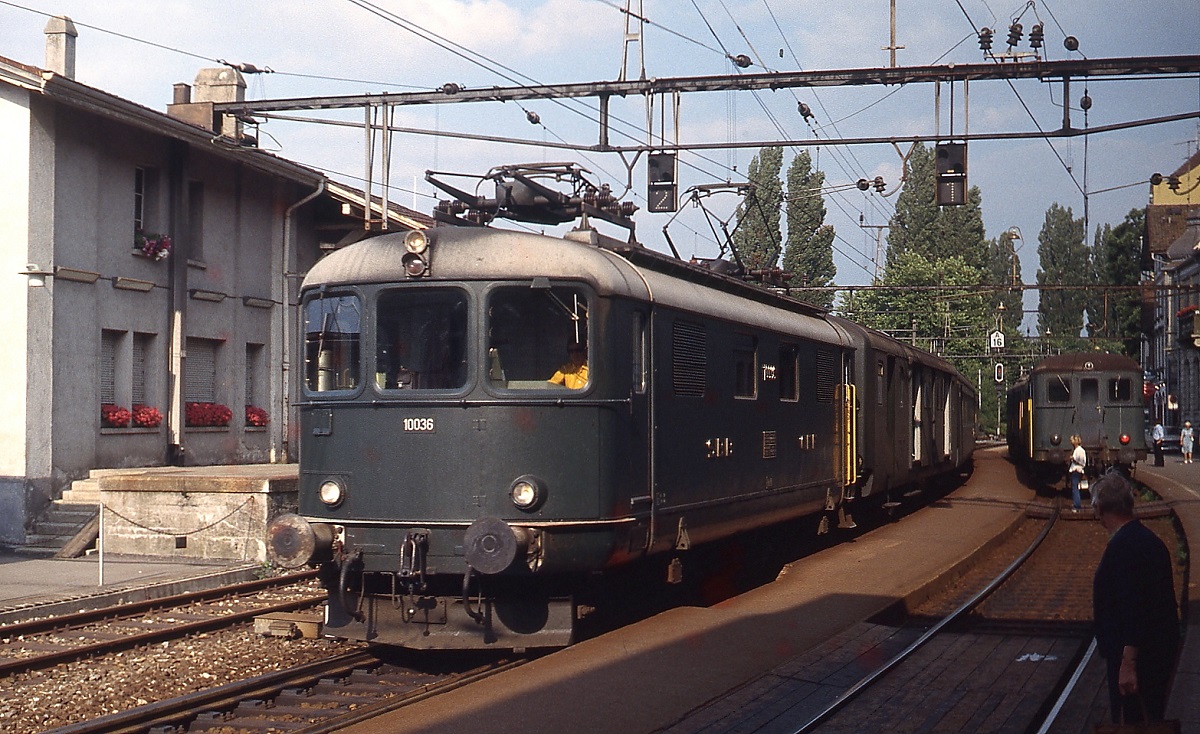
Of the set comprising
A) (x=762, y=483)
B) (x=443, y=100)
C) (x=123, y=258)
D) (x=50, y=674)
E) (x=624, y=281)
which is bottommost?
(x=50, y=674)

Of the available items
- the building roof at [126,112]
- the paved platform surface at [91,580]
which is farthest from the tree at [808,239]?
the paved platform surface at [91,580]

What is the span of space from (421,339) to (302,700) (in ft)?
8.55

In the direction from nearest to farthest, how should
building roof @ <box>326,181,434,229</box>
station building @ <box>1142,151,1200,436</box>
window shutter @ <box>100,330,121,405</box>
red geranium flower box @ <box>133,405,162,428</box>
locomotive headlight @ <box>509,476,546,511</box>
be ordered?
locomotive headlight @ <box>509,476,546,511</box> → window shutter @ <box>100,330,121,405</box> → red geranium flower box @ <box>133,405,162,428</box> → building roof @ <box>326,181,434,229</box> → station building @ <box>1142,151,1200,436</box>

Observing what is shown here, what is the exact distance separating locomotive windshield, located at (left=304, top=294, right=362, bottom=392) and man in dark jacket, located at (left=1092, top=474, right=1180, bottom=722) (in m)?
5.44

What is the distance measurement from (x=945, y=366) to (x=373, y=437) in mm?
19208

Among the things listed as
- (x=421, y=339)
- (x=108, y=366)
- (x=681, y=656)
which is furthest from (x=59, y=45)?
(x=681, y=656)

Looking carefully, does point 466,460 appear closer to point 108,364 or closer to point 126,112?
point 126,112

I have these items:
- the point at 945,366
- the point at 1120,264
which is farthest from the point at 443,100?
the point at 1120,264

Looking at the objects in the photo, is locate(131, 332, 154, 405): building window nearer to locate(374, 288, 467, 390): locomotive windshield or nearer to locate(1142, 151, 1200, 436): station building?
locate(374, 288, 467, 390): locomotive windshield

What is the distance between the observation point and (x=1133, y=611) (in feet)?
18.2

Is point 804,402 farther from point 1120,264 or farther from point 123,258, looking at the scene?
point 1120,264

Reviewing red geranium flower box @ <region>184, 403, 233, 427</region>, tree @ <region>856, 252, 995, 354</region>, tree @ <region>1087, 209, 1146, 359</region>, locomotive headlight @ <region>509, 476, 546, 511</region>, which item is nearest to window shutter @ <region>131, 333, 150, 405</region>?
red geranium flower box @ <region>184, 403, 233, 427</region>

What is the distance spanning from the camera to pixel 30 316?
17719 millimetres

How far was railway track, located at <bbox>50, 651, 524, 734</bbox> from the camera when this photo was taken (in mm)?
7480
